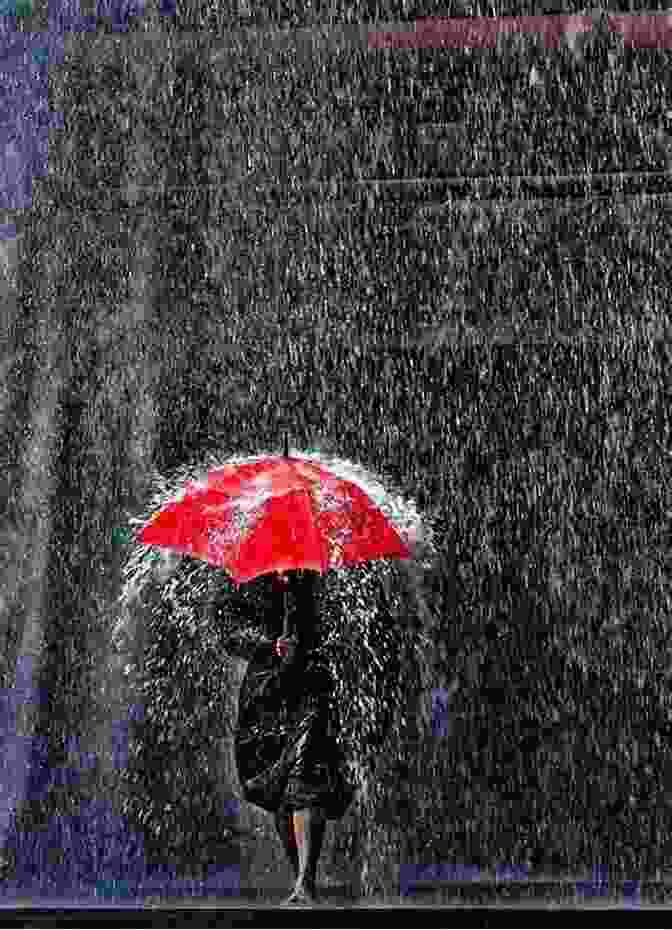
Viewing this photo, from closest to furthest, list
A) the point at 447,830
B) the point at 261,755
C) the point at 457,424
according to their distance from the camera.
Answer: the point at 261,755, the point at 447,830, the point at 457,424

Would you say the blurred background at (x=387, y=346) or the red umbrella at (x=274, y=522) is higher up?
the blurred background at (x=387, y=346)

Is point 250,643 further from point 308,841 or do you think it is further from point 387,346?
point 387,346

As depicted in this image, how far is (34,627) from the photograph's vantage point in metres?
7.45

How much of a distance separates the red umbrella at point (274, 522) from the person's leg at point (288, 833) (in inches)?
29.9

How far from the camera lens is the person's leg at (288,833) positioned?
5410 millimetres

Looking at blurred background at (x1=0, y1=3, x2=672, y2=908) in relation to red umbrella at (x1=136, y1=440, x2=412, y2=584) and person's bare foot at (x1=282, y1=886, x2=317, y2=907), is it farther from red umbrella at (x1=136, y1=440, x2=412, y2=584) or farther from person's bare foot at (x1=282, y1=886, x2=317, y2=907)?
red umbrella at (x1=136, y1=440, x2=412, y2=584)

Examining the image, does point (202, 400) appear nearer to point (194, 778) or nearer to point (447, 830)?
point (194, 778)

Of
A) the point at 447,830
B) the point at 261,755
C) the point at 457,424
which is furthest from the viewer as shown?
the point at 457,424

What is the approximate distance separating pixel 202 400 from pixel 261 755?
2748mm

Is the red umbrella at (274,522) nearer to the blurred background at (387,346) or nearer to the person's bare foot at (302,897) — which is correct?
the person's bare foot at (302,897)

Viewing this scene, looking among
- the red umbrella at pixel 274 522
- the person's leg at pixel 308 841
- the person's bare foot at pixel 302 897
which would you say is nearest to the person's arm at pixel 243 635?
the red umbrella at pixel 274 522

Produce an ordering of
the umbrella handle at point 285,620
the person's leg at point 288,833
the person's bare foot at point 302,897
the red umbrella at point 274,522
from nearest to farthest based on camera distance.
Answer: the red umbrella at point 274,522 → the umbrella handle at point 285,620 → the person's leg at point 288,833 → the person's bare foot at point 302,897

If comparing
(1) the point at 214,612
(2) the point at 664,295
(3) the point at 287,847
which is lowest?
(3) the point at 287,847

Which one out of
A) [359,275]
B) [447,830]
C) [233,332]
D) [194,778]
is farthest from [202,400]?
[447,830]
